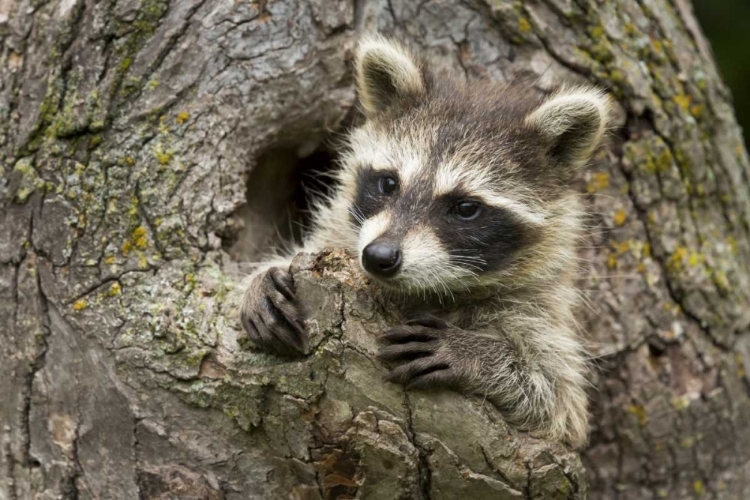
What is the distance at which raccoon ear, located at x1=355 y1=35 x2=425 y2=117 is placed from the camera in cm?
381

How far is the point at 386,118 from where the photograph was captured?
13.1ft

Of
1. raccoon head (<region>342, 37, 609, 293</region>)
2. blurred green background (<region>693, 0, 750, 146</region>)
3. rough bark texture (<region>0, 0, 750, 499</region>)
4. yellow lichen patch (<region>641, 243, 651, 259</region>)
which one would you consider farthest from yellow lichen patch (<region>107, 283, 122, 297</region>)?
blurred green background (<region>693, 0, 750, 146</region>)

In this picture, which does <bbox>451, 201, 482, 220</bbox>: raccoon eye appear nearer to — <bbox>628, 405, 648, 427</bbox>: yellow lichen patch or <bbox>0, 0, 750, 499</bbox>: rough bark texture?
<bbox>0, 0, 750, 499</bbox>: rough bark texture

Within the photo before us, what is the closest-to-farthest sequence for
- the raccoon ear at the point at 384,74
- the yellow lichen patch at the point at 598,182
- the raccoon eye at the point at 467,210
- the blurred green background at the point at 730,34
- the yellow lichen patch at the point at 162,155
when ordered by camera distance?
the raccoon eye at the point at 467,210 → the yellow lichen patch at the point at 162,155 → the raccoon ear at the point at 384,74 → the yellow lichen patch at the point at 598,182 → the blurred green background at the point at 730,34

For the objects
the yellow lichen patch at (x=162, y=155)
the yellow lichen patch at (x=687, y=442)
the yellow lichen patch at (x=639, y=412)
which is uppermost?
the yellow lichen patch at (x=162, y=155)

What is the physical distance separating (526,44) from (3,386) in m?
Answer: 2.87

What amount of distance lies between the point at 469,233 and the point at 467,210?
105 mm

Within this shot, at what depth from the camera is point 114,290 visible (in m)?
3.51

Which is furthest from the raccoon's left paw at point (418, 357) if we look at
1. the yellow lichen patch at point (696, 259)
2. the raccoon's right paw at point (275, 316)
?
the yellow lichen patch at point (696, 259)

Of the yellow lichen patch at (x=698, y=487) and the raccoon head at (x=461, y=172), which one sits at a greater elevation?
the raccoon head at (x=461, y=172)

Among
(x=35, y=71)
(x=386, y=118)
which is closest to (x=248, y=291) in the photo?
(x=386, y=118)

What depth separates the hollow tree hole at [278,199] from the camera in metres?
4.41

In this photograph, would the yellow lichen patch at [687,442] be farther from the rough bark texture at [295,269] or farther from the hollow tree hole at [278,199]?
the hollow tree hole at [278,199]

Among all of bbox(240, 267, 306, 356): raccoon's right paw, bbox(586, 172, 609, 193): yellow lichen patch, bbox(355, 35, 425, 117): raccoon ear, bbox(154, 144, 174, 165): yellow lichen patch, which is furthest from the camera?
bbox(586, 172, 609, 193): yellow lichen patch
